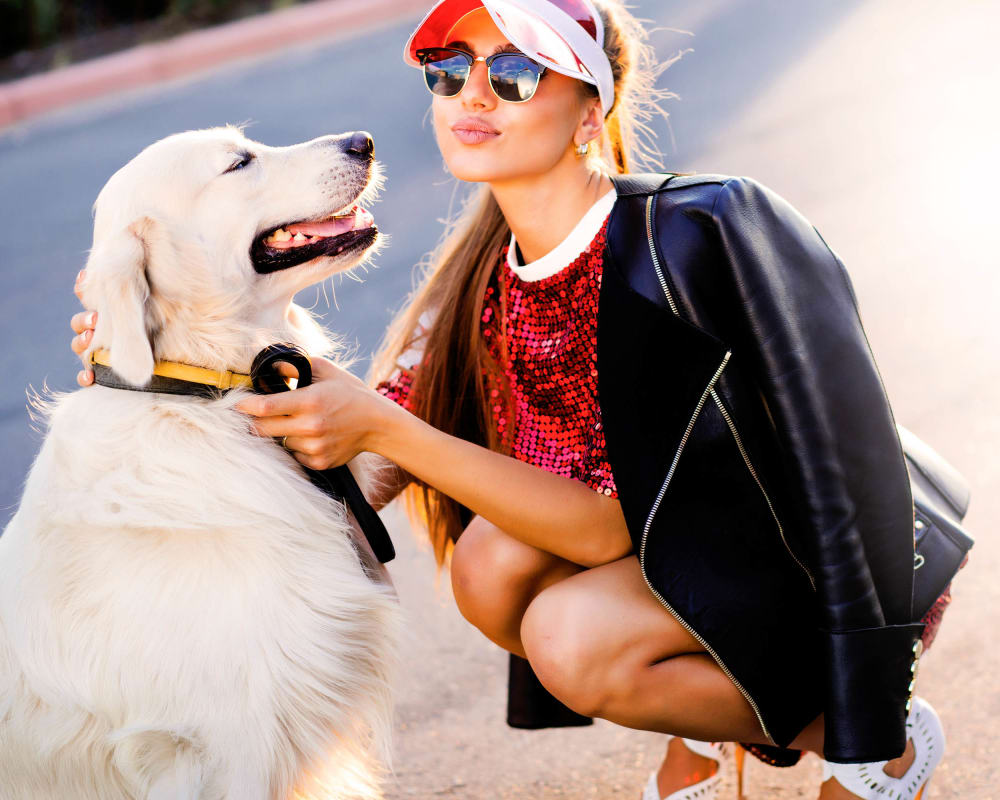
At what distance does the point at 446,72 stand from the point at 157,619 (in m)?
1.26

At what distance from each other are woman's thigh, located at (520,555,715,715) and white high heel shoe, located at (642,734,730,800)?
0.32m

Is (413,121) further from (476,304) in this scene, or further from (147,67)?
(476,304)

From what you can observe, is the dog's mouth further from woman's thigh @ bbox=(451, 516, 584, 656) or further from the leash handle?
woman's thigh @ bbox=(451, 516, 584, 656)

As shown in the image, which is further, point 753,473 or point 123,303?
point 753,473

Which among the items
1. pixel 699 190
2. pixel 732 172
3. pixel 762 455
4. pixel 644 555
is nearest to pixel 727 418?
pixel 762 455

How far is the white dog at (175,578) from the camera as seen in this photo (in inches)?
77.9

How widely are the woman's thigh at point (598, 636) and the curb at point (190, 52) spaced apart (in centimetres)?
777

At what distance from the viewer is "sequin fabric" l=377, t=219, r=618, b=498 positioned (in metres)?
2.37

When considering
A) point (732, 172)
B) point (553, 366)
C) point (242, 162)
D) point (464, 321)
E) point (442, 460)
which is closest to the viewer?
point (442, 460)

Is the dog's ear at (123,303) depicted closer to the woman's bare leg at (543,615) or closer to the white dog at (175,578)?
the white dog at (175,578)

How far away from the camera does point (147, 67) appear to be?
902 centimetres

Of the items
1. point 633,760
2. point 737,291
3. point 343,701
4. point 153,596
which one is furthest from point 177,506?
point 633,760

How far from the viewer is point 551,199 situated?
2.40m

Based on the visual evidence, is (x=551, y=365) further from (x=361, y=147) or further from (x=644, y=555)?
(x=361, y=147)
